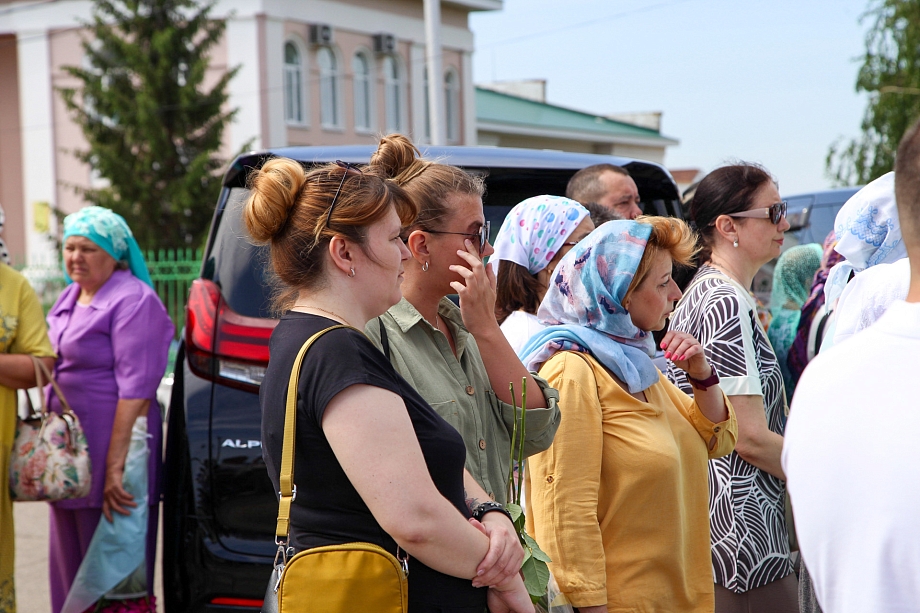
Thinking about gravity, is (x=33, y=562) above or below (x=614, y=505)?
below

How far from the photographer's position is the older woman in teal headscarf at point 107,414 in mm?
4125

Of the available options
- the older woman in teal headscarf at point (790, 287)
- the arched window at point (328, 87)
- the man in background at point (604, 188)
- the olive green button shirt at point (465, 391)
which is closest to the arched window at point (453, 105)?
the arched window at point (328, 87)

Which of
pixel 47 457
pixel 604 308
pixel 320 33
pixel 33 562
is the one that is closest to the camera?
pixel 604 308

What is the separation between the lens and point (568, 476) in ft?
8.33

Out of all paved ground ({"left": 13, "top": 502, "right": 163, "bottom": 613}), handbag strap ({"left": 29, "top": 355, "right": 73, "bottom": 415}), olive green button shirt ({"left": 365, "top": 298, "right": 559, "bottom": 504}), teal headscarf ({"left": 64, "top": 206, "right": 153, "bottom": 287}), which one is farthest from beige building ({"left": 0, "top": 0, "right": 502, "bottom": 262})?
olive green button shirt ({"left": 365, "top": 298, "right": 559, "bottom": 504})

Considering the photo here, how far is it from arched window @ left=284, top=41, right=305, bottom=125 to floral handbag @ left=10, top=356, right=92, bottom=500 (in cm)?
2282

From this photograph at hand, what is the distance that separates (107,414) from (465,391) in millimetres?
2422

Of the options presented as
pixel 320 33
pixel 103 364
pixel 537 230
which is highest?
pixel 320 33

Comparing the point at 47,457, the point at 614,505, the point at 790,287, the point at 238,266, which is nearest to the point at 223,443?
the point at 238,266

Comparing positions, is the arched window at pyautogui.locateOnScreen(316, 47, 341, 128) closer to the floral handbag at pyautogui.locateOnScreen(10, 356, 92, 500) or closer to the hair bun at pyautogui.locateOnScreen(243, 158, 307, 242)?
the floral handbag at pyautogui.locateOnScreen(10, 356, 92, 500)

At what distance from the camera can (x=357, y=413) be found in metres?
1.83

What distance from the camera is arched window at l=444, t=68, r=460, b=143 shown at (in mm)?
30516

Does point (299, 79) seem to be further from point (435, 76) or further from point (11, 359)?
point (11, 359)

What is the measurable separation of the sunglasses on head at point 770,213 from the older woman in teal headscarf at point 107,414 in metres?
2.53
